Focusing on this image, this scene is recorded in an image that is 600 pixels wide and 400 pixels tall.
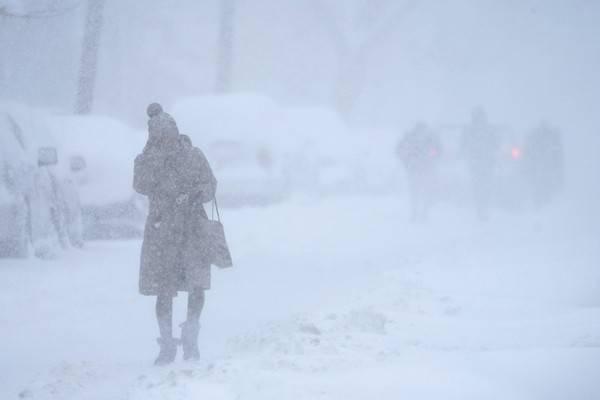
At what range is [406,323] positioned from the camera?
6129mm

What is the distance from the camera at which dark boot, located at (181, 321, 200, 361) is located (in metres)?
5.09

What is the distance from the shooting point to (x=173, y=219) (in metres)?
4.92

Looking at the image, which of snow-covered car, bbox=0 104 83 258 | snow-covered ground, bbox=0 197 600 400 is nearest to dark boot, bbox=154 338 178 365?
snow-covered ground, bbox=0 197 600 400

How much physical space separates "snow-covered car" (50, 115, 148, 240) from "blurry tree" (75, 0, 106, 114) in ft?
13.3

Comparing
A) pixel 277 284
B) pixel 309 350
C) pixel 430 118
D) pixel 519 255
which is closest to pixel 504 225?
pixel 519 255

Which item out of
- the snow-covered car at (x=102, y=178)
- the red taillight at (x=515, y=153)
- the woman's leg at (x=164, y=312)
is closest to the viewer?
the woman's leg at (x=164, y=312)

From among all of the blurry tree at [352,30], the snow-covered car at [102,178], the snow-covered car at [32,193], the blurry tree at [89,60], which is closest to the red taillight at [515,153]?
the blurry tree at [89,60]

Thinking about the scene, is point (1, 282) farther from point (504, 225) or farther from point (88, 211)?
point (504, 225)

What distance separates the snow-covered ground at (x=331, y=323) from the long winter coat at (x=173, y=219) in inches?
21.1

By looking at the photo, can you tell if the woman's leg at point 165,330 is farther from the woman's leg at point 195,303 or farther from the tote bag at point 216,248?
the tote bag at point 216,248

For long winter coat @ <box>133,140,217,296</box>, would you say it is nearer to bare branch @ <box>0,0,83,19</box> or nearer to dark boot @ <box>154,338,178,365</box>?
dark boot @ <box>154,338,178,365</box>

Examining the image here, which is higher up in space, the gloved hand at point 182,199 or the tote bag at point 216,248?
the gloved hand at point 182,199

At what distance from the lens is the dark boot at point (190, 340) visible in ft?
16.7

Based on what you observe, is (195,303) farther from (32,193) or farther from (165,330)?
(32,193)
